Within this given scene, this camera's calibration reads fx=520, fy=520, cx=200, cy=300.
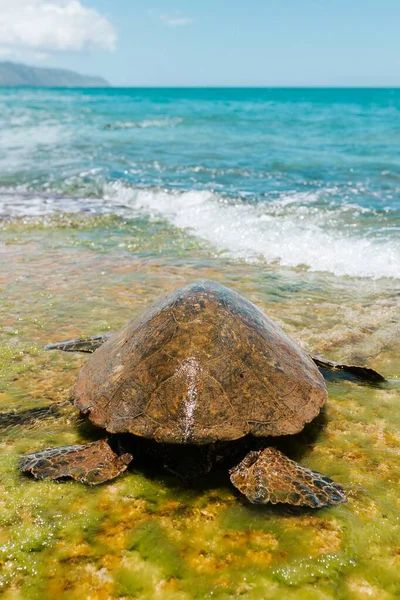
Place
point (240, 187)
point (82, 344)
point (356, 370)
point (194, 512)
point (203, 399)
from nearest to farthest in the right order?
point (194, 512) → point (203, 399) → point (356, 370) → point (82, 344) → point (240, 187)

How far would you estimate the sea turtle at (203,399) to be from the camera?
9.51 feet

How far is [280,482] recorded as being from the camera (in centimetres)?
288

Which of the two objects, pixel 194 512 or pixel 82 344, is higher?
pixel 82 344

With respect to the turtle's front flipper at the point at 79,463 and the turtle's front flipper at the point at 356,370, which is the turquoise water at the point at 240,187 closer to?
the turtle's front flipper at the point at 356,370

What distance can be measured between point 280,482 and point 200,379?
0.72 metres

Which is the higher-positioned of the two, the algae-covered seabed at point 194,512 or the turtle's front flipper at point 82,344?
the turtle's front flipper at point 82,344

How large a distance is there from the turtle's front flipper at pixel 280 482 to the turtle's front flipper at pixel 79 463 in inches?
27.8

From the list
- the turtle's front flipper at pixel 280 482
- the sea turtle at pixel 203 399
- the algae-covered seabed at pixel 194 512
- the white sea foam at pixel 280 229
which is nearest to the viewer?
the algae-covered seabed at pixel 194 512

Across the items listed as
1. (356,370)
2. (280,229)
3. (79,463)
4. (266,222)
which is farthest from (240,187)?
(79,463)

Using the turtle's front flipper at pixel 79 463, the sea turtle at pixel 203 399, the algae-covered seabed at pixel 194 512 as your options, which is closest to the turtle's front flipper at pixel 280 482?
the sea turtle at pixel 203 399

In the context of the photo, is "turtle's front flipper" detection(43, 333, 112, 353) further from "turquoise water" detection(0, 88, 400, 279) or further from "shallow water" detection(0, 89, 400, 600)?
"turquoise water" detection(0, 88, 400, 279)

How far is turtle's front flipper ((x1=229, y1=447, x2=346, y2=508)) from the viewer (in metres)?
2.79

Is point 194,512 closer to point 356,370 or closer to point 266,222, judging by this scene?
point 356,370

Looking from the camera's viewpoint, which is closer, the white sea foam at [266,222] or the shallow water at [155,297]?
the shallow water at [155,297]
